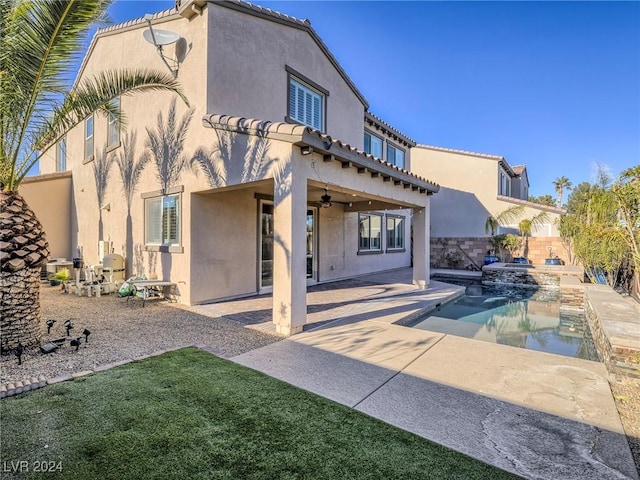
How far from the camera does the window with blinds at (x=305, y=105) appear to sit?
40.2 ft

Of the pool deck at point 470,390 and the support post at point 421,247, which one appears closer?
the pool deck at point 470,390

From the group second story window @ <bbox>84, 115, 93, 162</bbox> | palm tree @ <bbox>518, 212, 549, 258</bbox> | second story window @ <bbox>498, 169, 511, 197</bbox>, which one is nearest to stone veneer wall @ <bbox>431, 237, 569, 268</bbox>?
palm tree @ <bbox>518, 212, 549, 258</bbox>

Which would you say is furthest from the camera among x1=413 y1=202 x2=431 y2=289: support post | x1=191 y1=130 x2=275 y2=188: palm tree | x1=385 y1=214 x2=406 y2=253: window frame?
x1=385 y1=214 x2=406 y2=253: window frame

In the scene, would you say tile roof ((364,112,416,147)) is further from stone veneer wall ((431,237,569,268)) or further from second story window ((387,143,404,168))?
stone veneer wall ((431,237,569,268))

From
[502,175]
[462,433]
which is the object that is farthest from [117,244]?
[502,175]

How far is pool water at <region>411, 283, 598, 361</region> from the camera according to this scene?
26.0ft

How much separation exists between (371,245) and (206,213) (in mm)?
10798

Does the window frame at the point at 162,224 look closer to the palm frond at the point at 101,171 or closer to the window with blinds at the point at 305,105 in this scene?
the palm frond at the point at 101,171

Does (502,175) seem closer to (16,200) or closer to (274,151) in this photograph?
(274,151)

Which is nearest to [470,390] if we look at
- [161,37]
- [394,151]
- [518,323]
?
[518,323]

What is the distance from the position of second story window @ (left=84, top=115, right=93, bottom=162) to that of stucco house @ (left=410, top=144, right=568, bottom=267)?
19.5 metres

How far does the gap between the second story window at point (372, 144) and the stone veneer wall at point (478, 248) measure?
8090mm

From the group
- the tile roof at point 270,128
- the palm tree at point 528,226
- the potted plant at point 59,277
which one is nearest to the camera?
the tile roof at point 270,128

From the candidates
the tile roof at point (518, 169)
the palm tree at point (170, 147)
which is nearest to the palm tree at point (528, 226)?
the tile roof at point (518, 169)
